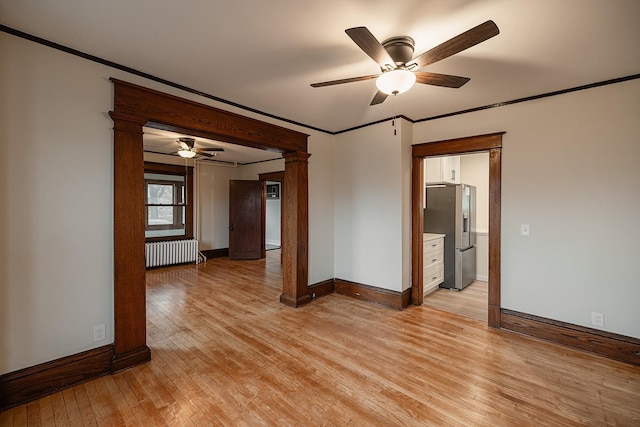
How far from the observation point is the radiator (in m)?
5.98

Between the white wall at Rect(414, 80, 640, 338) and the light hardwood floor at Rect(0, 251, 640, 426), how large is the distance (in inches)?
19.9

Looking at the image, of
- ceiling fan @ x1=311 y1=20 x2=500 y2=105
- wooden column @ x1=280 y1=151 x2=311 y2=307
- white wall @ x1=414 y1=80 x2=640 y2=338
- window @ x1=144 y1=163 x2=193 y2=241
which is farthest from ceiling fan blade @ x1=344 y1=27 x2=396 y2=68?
window @ x1=144 y1=163 x2=193 y2=241

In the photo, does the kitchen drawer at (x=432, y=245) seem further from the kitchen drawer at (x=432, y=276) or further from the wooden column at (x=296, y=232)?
the wooden column at (x=296, y=232)

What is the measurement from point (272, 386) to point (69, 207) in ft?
6.78

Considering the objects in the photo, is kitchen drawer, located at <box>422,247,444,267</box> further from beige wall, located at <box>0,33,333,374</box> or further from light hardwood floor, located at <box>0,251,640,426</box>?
beige wall, located at <box>0,33,333,374</box>

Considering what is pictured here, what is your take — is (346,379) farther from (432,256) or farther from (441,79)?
(432,256)

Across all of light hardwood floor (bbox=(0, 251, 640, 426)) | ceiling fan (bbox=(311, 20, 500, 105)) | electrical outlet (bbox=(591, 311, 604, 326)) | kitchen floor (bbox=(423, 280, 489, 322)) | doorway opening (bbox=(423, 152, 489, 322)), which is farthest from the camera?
doorway opening (bbox=(423, 152, 489, 322))

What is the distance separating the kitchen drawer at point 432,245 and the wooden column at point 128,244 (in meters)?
3.49

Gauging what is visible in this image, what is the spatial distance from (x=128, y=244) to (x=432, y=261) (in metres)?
4.01

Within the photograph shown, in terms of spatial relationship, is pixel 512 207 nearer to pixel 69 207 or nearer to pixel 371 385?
pixel 371 385

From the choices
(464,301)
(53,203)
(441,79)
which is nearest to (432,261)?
Result: (464,301)

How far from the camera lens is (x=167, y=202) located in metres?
6.58

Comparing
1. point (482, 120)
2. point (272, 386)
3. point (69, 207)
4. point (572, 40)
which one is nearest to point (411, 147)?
point (482, 120)

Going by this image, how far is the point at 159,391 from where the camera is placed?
6.79ft
